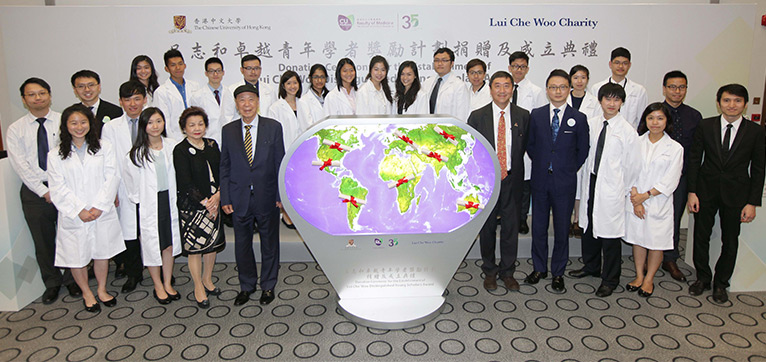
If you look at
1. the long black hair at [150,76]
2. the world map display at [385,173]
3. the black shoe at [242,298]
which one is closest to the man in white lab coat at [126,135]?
the black shoe at [242,298]

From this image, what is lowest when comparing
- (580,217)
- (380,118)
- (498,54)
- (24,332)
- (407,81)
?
(24,332)

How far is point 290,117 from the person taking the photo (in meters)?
4.36

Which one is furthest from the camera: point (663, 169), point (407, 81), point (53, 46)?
point (53, 46)

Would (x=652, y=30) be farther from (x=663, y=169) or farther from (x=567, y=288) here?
(x=567, y=288)

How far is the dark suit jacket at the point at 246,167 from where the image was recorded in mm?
3150

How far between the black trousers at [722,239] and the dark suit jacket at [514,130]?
136 cm

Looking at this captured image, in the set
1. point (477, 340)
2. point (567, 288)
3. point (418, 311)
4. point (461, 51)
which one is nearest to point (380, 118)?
point (418, 311)

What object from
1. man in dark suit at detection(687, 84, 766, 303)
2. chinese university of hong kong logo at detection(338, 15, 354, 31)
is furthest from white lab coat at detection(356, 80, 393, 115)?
man in dark suit at detection(687, 84, 766, 303)

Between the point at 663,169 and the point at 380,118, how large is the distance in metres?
2.03

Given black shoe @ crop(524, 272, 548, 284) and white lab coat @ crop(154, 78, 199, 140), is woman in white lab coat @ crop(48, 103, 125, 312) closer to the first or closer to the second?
white lab coat @ crop(154, 78, 199, 140)

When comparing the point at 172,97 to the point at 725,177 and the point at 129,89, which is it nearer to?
the point at 129,89

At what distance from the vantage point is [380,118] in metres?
2.89

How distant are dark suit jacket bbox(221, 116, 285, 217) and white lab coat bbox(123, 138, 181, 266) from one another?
0.36 meters

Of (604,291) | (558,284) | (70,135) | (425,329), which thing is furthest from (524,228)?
(70,135)
